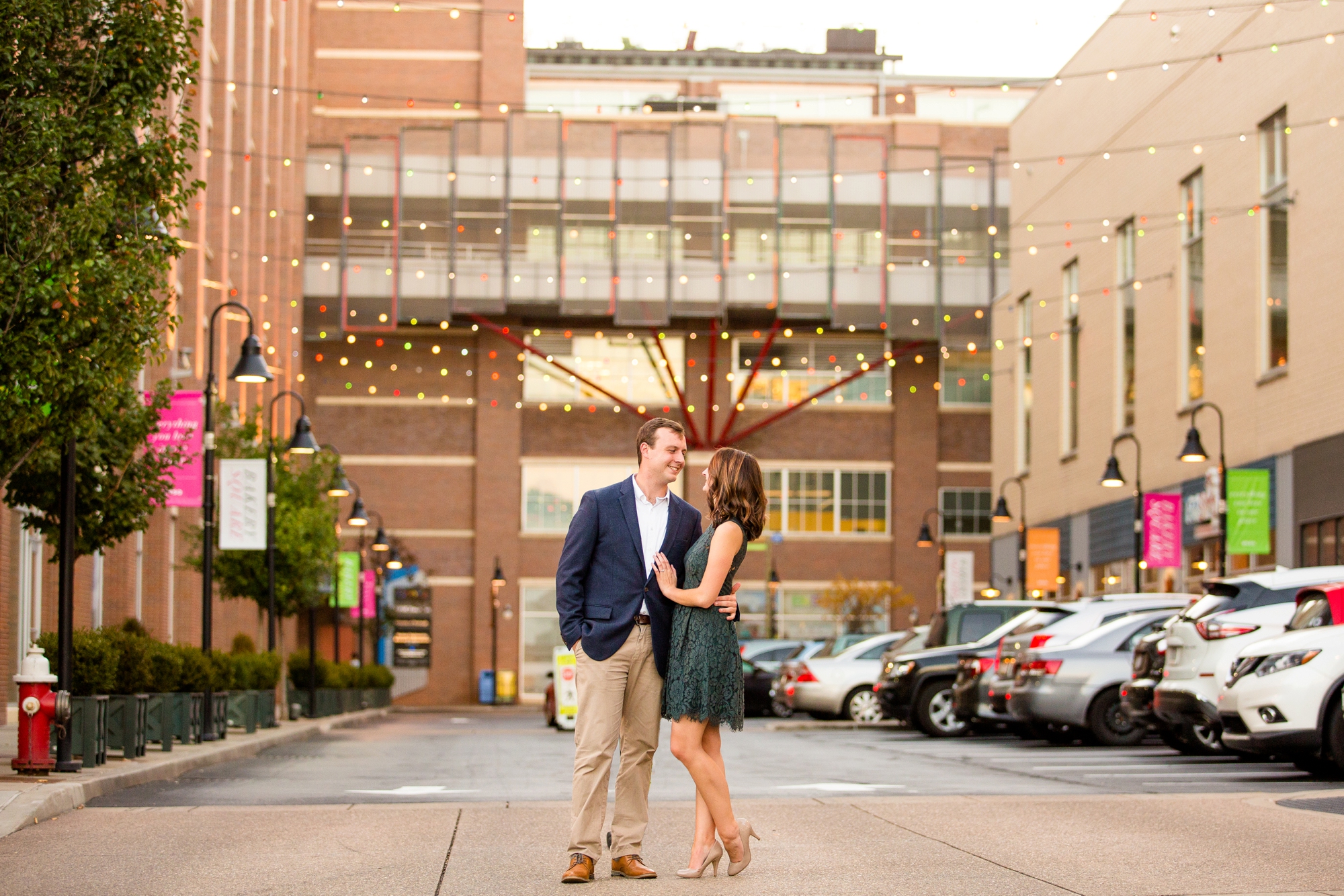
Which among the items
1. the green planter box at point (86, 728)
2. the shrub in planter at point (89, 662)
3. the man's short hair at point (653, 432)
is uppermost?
the man's short hair at point (653, 432)

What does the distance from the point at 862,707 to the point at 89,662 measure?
54.3 ft

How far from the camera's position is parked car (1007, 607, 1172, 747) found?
63.5 feet

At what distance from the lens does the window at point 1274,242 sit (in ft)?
102

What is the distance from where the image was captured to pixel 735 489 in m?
7.98

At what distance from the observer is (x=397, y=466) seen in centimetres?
6100

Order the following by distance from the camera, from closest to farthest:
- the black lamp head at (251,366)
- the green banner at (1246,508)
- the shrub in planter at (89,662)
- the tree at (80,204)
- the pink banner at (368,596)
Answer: the tree at (80,204), the shrub in planter at (89,662), the black lamp head at (251,366), the green banner at (1246,508), the pink banner at (368,596)

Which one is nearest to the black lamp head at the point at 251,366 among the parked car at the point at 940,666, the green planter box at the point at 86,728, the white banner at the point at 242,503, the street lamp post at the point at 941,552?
the white banner at the point at 242,503

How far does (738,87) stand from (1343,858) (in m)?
66.8

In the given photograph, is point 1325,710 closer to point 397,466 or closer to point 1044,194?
point 1044,194

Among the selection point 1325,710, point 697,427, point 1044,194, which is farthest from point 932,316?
point 1325,710

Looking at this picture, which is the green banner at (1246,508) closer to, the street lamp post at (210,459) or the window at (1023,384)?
the street lamp post at (210,459)

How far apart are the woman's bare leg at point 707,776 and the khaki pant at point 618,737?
130 mm

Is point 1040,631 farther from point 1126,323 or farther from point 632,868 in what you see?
point 1126,323

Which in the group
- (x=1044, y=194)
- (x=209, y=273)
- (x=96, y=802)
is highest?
(x=1044, y=194)
